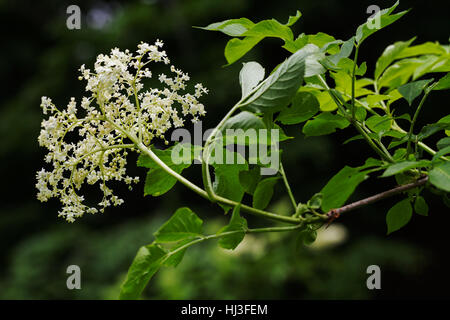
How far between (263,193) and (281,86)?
11cm

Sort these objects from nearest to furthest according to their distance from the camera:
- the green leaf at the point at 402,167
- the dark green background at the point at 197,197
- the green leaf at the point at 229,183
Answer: the green leaf at the point at 402,167 < the green leaf at the point at 229,183 < the dark green background at the point at 197,197

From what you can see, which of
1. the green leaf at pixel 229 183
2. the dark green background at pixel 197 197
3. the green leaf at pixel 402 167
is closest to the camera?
the green leaf at pixel 402 167

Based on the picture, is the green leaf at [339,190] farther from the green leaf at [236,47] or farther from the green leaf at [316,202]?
the green leaf at [236,47]

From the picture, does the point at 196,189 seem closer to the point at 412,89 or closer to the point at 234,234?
the point at 234,234

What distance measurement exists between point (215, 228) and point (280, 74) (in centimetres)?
207

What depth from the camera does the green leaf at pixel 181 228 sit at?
1.21 ft

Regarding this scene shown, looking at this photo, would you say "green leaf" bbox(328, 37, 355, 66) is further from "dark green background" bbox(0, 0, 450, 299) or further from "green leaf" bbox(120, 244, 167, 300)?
"dark green background" bbox(0, 0, 450, 299)

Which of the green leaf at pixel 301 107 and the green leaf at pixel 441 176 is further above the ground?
the green leaf at pixel 301 107

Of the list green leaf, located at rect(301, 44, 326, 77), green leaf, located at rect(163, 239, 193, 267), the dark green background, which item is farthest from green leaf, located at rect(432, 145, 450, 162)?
the dark green background

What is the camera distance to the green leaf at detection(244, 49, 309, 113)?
1.12ft

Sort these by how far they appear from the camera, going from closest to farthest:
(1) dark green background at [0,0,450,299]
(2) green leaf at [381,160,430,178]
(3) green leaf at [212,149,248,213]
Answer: (2) green leaf at [381,160,430,178]
(3) green leaf at [212,149,248,213]
(1) dark green background at [0,0,450,299]

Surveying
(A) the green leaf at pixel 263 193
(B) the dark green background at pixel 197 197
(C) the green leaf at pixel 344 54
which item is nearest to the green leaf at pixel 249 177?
(A) the green leaf at pixel 263 193

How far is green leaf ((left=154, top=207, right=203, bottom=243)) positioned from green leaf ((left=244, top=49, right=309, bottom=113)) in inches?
4.0

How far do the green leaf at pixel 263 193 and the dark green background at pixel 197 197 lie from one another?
1.94 meters
